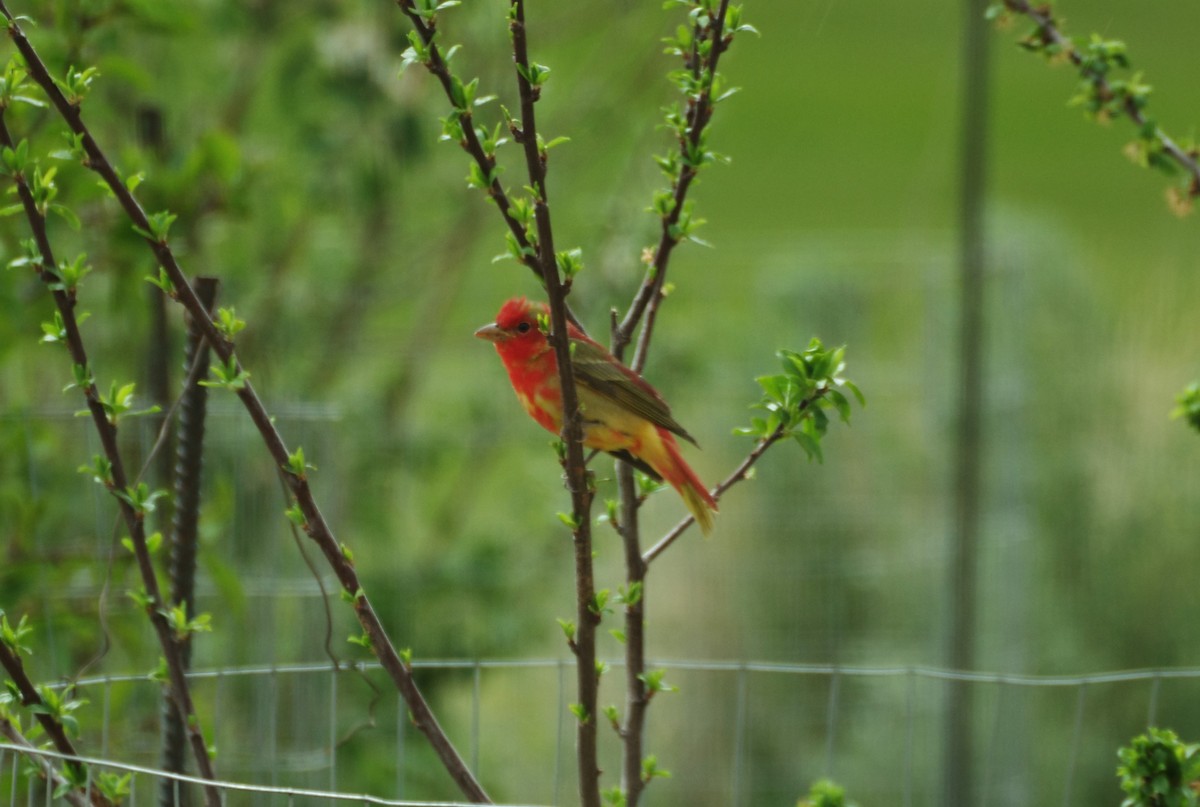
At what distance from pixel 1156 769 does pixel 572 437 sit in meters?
0.33

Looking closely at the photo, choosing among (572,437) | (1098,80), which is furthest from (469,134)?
(1098,80)

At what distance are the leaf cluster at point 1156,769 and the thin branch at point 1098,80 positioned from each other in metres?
0.39

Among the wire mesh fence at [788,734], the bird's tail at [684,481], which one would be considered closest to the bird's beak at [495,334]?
the bird's tail at [684,481]

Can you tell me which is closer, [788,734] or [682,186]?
[682,186]

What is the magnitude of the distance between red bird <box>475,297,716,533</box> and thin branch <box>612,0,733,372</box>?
0.19 feet

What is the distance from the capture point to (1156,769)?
26.0 inches

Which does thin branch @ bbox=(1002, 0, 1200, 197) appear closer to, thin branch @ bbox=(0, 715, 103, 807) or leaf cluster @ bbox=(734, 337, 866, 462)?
leaf cluster @ bbox=(734, 337, 866, 462)

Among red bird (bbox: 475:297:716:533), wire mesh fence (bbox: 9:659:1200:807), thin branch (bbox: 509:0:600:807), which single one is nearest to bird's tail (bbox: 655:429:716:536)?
red bird (bbox: 475:297:716:533)

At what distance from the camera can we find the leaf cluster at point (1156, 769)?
659 millimetres

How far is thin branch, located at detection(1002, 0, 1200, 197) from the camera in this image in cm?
89

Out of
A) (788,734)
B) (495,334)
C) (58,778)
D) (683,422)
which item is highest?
(683,422)

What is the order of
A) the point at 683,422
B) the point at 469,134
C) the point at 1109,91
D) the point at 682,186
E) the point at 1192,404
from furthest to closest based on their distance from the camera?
the point at 683,422 < the point at 1109,91 < the point at 1192,404 < the point at 682,186 < the point at 469,134

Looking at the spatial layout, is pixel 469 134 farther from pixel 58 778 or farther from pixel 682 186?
pixel 58 778

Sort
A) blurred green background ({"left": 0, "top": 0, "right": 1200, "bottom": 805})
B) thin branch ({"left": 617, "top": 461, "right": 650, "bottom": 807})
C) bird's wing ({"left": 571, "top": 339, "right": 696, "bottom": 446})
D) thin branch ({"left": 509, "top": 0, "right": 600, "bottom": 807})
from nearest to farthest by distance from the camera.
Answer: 1. thin branch ({"left": 509, "top": 0, "right": 600, "bottom": 807})
2. thin branch ({"left": 617, "top": 461, "right": 650, "bottom": 807})
3. bird's wing ({"left": 571, "top": 339, "right": 696, "bottom": 446})
4. blurred green background ({"left": 0, "top": 0, "right": 1200, "bottom": 805})
